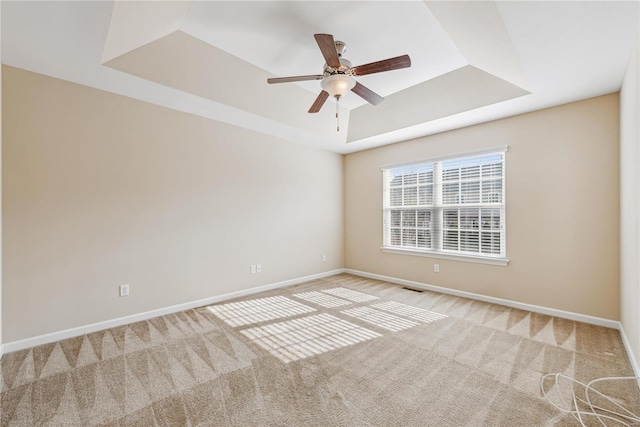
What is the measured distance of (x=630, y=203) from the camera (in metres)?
2.42

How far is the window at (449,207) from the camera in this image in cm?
388

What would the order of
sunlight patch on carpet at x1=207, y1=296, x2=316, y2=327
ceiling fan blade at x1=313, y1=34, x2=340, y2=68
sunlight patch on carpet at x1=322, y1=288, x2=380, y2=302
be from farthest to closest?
1. sunlight patch on carpet at x1=322, y1=288, x2=380, y2=302
2. sunlight patch on carpet at x1=207, y1=296, x2=316, y2=327
3. ceiling fan blade at x1=313, y1=34, x2=340, y2=68

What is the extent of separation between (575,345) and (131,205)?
4839 millimetres

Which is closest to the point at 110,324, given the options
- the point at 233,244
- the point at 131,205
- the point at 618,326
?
the point at 131,205

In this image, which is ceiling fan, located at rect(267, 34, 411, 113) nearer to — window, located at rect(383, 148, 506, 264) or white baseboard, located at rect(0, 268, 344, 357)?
window, located at rect(383, 148, 506, 264)

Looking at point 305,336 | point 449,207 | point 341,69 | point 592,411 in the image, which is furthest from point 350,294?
point 341,69

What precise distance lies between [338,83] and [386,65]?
1.46ft

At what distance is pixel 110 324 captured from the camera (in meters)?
3.03

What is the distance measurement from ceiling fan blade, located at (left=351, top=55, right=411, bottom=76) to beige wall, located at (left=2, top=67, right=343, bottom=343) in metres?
2.37

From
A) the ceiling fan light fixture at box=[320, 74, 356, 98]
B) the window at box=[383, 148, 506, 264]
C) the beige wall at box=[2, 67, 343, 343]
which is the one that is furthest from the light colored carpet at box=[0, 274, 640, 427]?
the ceiling fan light fixture at box=[320, 74, 356, 98]

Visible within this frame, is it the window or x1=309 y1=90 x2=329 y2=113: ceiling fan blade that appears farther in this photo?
the window

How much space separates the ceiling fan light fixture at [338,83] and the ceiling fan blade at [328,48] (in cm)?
11

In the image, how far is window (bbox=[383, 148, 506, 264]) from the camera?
3879 mm

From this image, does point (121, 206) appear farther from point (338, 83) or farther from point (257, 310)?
point (338, 83)
